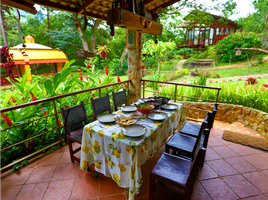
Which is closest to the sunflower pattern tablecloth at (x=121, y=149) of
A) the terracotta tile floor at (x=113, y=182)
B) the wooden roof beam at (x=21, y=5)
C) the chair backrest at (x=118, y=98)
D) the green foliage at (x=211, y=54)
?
the terracotta tile floor at (x=113, y=182)

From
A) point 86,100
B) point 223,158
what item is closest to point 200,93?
point 223,158

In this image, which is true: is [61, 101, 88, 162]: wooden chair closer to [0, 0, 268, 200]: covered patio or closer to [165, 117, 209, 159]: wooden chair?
[0, 0, 268, 200]: covered patio

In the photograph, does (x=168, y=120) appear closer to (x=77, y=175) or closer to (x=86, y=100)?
(x=77, y=175)

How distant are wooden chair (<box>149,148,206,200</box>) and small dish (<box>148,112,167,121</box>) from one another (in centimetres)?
41

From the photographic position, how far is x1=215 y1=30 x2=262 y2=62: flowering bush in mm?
9414

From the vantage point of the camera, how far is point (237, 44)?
993cm

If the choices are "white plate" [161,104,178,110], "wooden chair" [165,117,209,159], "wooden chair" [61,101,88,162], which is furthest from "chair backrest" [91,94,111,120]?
"wooden chair" [165,117,209,159]

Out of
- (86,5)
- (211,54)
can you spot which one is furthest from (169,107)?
(211,54)

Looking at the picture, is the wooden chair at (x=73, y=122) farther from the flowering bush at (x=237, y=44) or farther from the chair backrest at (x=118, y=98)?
the flowering bush at (x=237, y=44)

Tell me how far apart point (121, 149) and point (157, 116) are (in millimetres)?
657

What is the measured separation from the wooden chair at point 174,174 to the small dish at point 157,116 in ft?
1.34

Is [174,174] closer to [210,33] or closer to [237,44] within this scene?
[237,44]

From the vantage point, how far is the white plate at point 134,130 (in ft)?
4.35

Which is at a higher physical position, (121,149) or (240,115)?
(121,149)
